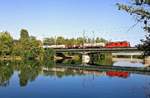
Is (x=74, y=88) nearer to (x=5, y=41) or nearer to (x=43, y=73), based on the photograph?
(x=43, y=73)

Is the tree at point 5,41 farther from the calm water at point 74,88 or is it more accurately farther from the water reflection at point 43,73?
the calm water at point 74,88

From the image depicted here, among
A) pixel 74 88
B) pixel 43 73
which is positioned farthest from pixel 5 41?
pixel 74 88

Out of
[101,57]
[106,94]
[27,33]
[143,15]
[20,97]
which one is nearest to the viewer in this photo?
[143,15]

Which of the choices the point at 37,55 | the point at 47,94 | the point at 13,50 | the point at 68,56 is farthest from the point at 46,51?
the point at 47,94

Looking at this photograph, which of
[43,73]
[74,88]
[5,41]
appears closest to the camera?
[74,88]

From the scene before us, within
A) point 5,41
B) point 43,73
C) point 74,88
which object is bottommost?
point 43,73

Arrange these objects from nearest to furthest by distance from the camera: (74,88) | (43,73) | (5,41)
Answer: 1. (74,88)
2. (43,73)
3. (5,41)

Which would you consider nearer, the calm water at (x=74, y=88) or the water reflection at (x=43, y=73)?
the calm water at (x=74, y=88)

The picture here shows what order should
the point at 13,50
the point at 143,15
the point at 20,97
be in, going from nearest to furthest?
the point at 143,15
the point at 20,97
the point at 13,50

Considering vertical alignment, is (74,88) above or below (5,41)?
below

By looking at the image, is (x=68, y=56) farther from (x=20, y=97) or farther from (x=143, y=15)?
(x=143, y=15)

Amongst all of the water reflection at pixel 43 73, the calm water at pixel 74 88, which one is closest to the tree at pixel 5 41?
the water reflection at pixel 43 73

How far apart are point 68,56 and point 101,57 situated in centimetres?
1886

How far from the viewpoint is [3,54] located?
158 meters
